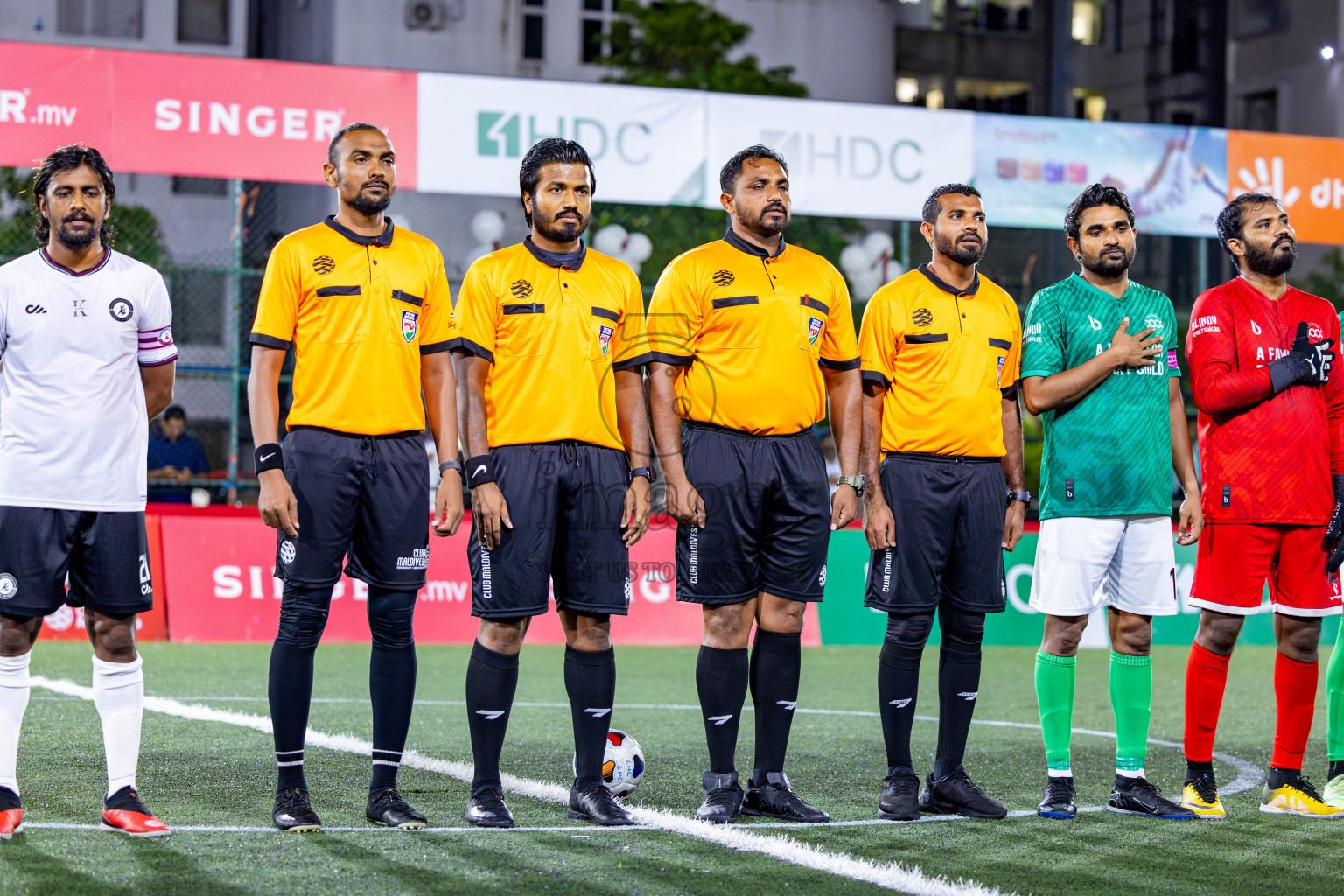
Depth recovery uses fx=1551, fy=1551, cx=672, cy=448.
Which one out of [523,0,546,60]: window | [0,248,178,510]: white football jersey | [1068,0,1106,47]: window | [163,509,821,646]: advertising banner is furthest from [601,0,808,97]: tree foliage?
[0,248,178,510]: white football jersey

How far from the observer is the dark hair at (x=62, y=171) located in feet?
17.1

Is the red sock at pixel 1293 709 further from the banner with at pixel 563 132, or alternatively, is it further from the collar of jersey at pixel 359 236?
the banner with at pixel 563 132

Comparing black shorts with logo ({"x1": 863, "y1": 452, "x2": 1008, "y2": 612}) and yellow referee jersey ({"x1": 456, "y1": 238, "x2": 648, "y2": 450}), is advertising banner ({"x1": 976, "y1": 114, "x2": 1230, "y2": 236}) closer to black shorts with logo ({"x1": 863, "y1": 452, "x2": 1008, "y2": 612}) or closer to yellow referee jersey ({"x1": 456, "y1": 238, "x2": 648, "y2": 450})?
black shorts with logo ({"x1": 863, "y1": 452, "x2": 1008, "y2": 612})

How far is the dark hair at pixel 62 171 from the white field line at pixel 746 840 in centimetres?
264

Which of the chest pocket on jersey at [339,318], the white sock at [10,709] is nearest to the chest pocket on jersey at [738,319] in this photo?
the chest pocket on jersey at [339,318]

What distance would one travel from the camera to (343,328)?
5.33 m

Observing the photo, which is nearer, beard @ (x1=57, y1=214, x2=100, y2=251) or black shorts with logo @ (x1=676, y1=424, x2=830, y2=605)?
Answer: beard @ (x1=57, y1=214, x2=100, y2=251)

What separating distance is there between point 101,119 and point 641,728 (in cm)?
760

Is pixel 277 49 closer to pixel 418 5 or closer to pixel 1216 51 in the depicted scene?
pixel 418 5

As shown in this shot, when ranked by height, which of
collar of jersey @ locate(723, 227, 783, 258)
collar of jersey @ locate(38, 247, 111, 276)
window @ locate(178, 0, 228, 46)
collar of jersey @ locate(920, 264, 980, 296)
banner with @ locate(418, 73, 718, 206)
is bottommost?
collar of jersey @ locate(38, 247, 111, 276)

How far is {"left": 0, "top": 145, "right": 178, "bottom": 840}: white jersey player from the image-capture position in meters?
5.11

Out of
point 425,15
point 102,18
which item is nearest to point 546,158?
point 425,15

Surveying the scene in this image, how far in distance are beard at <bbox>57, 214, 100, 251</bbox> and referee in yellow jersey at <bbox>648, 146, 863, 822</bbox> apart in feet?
6.50

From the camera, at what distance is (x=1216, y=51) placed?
128 ft
